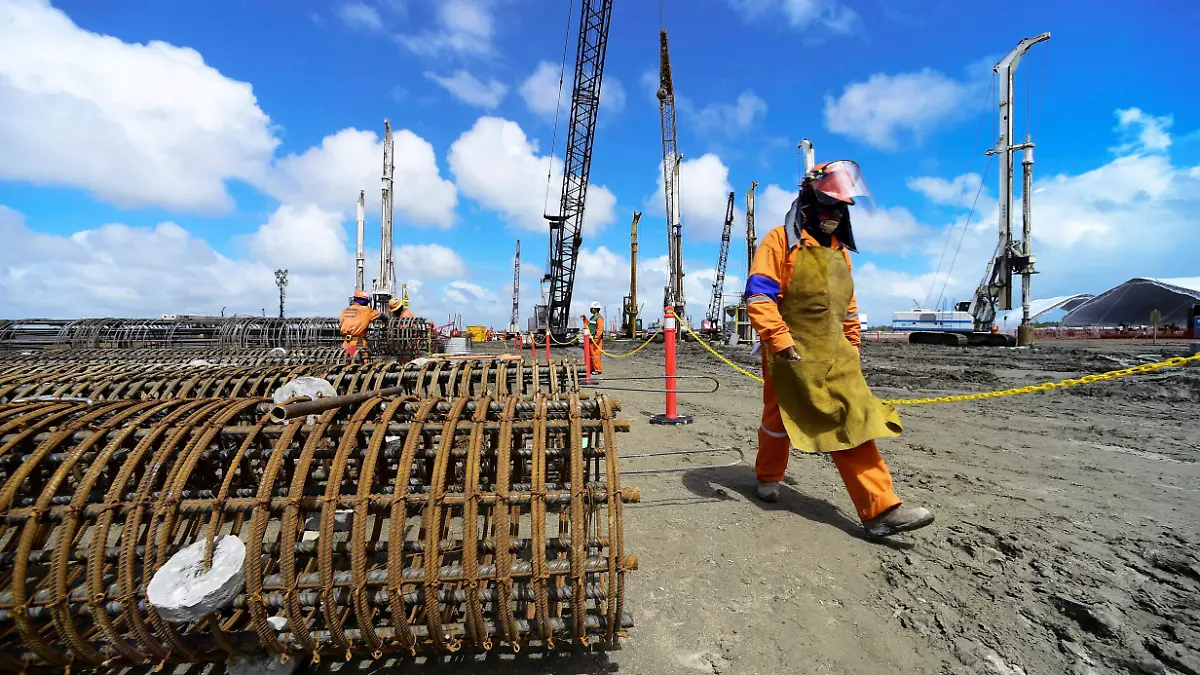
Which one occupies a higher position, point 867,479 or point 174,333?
point 174,333

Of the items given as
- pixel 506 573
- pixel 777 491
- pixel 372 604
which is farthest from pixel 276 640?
pixel 777 491

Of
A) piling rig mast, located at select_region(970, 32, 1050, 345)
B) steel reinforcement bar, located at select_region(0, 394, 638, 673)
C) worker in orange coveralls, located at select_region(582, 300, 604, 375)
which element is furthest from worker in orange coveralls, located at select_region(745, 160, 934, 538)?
piling rig mast, located at select_region(970, 32, 1050, 345)

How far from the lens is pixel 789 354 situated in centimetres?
311

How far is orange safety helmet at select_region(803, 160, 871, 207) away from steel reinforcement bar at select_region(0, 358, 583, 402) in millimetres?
2400

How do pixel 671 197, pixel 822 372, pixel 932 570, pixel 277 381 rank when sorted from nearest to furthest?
pixel 932 570 → pixel 822 372 → pixel 277 381 → pixel 671 197

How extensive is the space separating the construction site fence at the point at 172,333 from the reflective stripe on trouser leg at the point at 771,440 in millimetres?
9290

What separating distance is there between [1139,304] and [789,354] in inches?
2236

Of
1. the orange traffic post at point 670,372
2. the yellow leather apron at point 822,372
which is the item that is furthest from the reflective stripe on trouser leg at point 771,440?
the orange traffic post at point 670,372

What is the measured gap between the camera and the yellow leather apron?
3049 millimetres

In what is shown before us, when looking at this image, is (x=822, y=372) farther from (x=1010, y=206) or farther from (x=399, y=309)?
(x=1010, y=206)

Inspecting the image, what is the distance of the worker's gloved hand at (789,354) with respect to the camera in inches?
122

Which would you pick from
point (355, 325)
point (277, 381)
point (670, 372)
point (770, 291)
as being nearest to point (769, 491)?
point (770, 291)

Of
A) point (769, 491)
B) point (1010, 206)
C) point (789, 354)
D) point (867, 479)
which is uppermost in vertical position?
point (1010, 206)

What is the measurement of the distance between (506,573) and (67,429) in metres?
1.87
